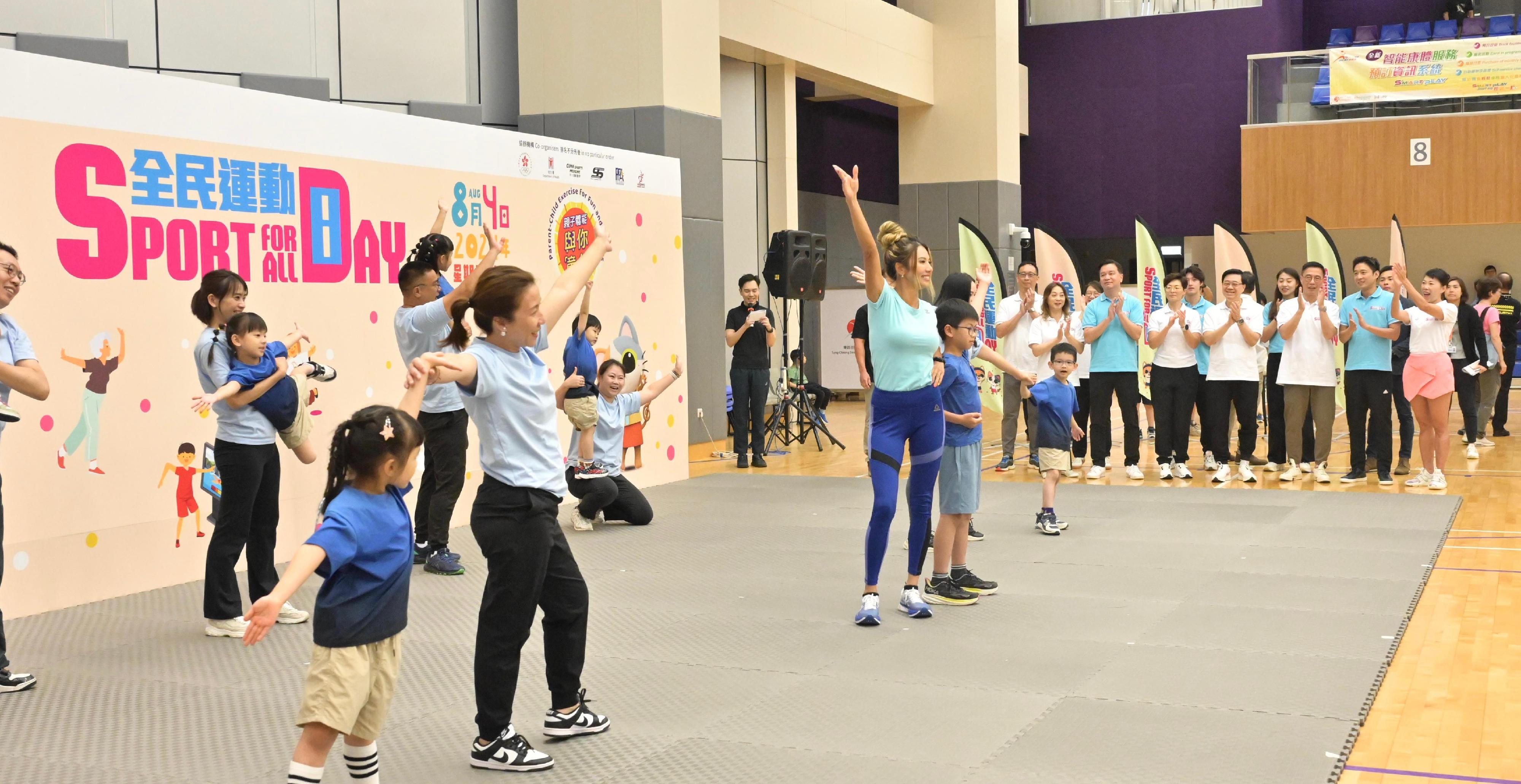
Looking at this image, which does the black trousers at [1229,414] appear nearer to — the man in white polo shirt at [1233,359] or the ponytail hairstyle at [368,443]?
the man in white polo shirt at [1233,359]

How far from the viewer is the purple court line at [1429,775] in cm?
338

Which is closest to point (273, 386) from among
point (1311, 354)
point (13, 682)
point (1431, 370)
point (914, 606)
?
point (13, 682)

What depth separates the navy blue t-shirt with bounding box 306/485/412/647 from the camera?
2855mm

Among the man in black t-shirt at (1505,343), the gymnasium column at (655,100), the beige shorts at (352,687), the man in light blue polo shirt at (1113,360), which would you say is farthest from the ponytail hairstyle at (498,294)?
the man in black t-shirt at (1505,343)

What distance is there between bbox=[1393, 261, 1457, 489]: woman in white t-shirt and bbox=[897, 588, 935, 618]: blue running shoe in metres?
5.03

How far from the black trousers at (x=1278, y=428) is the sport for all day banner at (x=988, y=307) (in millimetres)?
1813

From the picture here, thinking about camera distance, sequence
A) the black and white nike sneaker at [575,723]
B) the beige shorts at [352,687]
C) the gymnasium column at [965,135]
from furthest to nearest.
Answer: the gymnasium column at [965,135] → the black and white nike sneaker at [575,723] → the beige shorts at [352,687]

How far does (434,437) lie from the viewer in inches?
244

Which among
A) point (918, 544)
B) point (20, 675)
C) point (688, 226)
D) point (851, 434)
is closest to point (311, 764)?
point (20, 675)

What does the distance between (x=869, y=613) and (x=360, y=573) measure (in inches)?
107

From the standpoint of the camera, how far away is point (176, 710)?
4.23 metres

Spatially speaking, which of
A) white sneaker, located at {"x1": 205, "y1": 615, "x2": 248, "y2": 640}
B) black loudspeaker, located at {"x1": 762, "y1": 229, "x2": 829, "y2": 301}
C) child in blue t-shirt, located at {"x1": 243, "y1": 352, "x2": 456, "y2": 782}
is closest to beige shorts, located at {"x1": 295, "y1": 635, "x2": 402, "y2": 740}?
child in blue t-shirt, located at {"x1": 243, "y1": 352, "x2": 456, "y2": 782}

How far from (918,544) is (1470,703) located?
2044 mm

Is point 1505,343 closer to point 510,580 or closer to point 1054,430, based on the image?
point 1054,430
